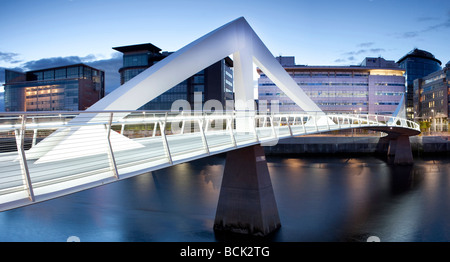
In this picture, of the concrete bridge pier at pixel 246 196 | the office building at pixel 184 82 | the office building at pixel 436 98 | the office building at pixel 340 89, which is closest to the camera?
the concrete bridge pier at pixel 246 196

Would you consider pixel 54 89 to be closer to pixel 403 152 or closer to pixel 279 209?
pixel 403 152

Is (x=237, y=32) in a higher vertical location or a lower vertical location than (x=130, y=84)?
higher

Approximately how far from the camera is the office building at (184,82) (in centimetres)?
6294

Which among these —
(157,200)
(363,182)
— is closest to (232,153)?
(157,200)

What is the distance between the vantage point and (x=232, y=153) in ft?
38.5

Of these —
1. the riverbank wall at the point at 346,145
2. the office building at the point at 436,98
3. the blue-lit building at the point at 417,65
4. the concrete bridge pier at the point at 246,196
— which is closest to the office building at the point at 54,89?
the riverbank wall at the point at 346,145

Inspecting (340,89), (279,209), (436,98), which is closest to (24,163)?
(279,209)

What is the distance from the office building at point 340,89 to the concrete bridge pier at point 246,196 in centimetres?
5921

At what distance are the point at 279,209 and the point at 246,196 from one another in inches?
188

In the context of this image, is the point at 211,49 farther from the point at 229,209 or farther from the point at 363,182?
the point at 363,182

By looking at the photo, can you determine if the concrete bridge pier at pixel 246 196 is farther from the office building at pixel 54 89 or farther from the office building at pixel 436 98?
the office building at pixel 54 89

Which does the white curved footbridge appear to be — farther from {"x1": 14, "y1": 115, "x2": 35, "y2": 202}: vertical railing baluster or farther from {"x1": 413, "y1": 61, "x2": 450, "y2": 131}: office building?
{"x1": 413, "y1": 61, "x2": 450, "y2": 131}: office building
